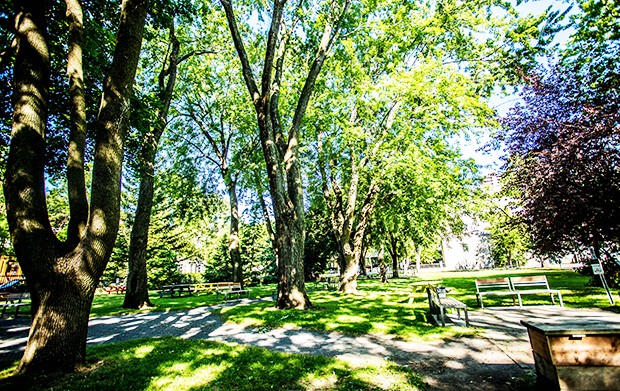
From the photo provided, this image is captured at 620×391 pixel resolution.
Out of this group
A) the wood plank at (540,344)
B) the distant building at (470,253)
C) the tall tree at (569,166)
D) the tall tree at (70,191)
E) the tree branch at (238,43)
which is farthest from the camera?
the distant building at (470,253)

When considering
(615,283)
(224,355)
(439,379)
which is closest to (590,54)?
(615,283)

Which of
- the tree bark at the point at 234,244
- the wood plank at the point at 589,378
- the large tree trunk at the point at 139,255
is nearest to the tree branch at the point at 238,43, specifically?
the large tree trunk at the point at 139,255

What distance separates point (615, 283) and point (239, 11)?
21.7 metres

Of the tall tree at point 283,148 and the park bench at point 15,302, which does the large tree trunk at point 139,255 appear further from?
the tall tree at point 283,148

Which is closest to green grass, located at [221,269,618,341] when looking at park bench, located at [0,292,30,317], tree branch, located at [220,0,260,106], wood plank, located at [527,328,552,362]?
wood plank, located at [527,328,552,362]

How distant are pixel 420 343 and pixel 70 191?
24.4 ft

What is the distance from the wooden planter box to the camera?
3.14 metres

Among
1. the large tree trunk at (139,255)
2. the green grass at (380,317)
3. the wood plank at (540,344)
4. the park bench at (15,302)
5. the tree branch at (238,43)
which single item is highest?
the tree branch at (238,43)

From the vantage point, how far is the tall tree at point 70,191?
4617mm

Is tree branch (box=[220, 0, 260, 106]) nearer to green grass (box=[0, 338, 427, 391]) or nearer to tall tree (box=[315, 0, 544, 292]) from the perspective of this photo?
tall tree (box=[315, 0, 544, 292])

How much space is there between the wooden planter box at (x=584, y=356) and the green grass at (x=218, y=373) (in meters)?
1.59

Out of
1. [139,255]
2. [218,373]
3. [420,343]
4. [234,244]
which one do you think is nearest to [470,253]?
[234,244]

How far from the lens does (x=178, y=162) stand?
76.2 feet

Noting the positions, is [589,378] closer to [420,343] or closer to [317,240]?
[420,343]
